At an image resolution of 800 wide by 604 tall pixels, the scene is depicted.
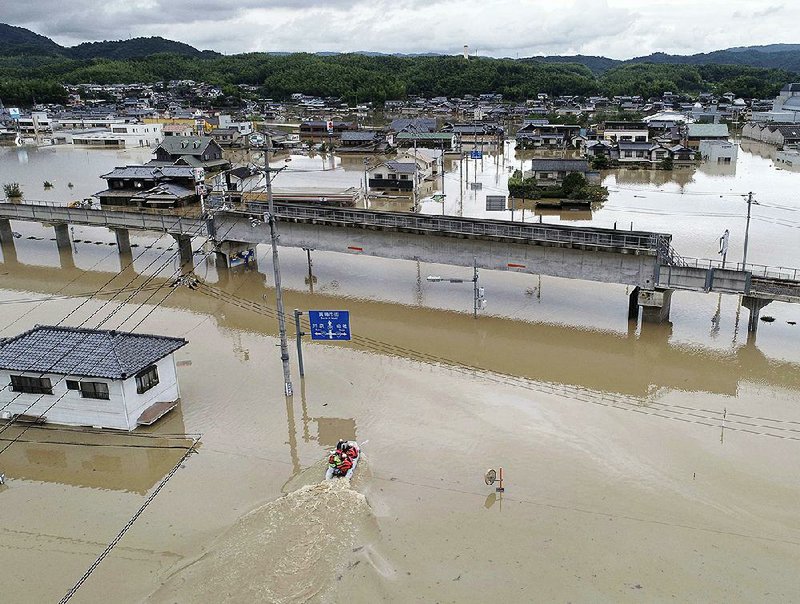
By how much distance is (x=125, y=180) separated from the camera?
50125mm

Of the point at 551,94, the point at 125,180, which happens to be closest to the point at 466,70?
the point at 551,94

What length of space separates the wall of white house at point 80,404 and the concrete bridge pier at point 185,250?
17.8 metres

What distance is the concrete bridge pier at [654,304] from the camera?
24.7 meters

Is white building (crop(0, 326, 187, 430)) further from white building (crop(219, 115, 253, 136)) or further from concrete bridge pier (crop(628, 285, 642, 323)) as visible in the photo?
white building (crop(219, 115, 253, 136))

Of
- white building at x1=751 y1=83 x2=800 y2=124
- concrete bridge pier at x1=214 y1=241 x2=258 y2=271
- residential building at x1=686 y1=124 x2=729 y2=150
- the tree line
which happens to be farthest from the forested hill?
concrete bridge pier at x1=214 y1=241 x2=258 y2=271

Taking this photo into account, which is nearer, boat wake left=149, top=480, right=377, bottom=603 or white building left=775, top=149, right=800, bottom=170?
boat wake left=149, top=480, right=377, bottom=603

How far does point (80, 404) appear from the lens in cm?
1773

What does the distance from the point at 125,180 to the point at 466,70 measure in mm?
136276

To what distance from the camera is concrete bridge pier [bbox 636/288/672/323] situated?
80.9 feet

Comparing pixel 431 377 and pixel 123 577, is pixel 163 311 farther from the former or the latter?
pixel 123 577

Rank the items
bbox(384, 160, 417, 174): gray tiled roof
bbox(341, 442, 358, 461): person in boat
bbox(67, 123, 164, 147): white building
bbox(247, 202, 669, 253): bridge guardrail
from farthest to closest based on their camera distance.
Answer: bbox(67, 123, 164, 147): white building < bbox(384, 160, 417, 174): gray tiled roof < bbox(247, 202, 669, 253): bridge guardrail < bbox(341, 442, 358, 461): person in boat

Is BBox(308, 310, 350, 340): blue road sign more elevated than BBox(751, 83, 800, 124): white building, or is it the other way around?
BBox(751, 83, 800, 124): white building

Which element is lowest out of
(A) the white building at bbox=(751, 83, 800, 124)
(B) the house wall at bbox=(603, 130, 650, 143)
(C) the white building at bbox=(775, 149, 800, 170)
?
(C) the white building at bbox=(775, 149, 800, 170)

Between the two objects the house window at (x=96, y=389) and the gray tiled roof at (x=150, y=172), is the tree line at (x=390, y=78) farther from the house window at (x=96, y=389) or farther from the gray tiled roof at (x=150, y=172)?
the house window at (x=96, y=389)
